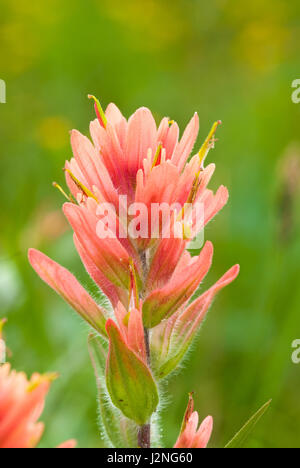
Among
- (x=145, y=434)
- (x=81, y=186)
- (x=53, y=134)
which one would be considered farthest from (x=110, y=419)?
(x=53, y=134)

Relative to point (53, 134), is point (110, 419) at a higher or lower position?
lower

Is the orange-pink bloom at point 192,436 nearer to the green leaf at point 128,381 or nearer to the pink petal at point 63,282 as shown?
the green leaf at point 128,381

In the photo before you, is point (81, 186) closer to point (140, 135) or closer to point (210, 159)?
point (140, 135)

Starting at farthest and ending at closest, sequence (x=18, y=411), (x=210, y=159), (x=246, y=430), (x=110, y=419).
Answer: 1. (x=210, y=159)
2. (x=110, y=419)
3. (x=246, y=430)
4. (x=18, y=411)

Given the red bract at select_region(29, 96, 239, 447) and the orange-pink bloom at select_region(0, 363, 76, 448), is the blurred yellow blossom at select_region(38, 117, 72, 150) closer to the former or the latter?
the red bract at select_region(29, 96, 239, 447)

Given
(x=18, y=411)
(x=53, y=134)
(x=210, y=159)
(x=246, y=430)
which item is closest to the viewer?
(x=18, y=411)

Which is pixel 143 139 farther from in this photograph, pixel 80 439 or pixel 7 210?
pixel 7 210

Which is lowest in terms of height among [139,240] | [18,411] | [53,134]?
[18,411]

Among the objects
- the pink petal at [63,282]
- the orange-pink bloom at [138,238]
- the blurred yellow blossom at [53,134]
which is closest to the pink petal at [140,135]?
the orange-pink bloom at [138,238]
